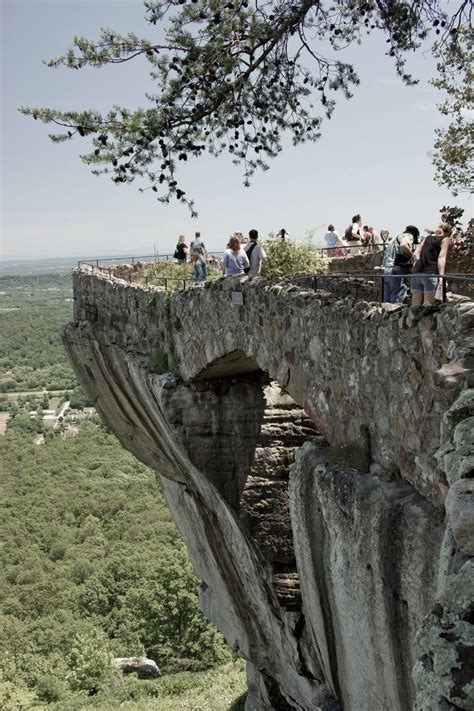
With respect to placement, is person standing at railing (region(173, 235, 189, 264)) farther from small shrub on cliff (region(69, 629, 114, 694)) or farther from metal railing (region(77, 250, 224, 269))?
small shrub on cliff (region(69, 629, 114, 694))

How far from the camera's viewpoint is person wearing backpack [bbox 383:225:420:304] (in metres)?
7.55

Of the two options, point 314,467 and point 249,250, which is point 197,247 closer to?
point 249,250

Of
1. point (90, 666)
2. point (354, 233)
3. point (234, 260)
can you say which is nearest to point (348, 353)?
point (234, 260)

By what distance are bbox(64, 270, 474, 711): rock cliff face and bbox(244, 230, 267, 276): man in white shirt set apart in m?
A: 1.20

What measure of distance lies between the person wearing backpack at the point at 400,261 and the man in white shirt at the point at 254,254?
7.79 ft

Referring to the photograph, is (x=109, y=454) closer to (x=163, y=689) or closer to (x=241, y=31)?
(x=163, y=689)

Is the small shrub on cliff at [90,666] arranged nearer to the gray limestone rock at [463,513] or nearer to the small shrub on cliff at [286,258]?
the small shrub on cliff at [286,258]

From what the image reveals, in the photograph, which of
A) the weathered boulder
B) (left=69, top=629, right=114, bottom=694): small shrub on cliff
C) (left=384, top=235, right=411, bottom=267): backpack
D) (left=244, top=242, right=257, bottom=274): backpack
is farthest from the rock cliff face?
the weathered boulder

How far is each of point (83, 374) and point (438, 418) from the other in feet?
37.7

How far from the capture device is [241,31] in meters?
9.25

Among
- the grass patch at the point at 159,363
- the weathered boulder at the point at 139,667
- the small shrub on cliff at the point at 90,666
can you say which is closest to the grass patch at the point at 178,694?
the small shrub on cliff at the point at 90,666

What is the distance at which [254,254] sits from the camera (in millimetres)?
10453

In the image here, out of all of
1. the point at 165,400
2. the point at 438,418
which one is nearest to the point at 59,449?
the point at 165,400

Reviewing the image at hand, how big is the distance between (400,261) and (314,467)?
3.01 m
